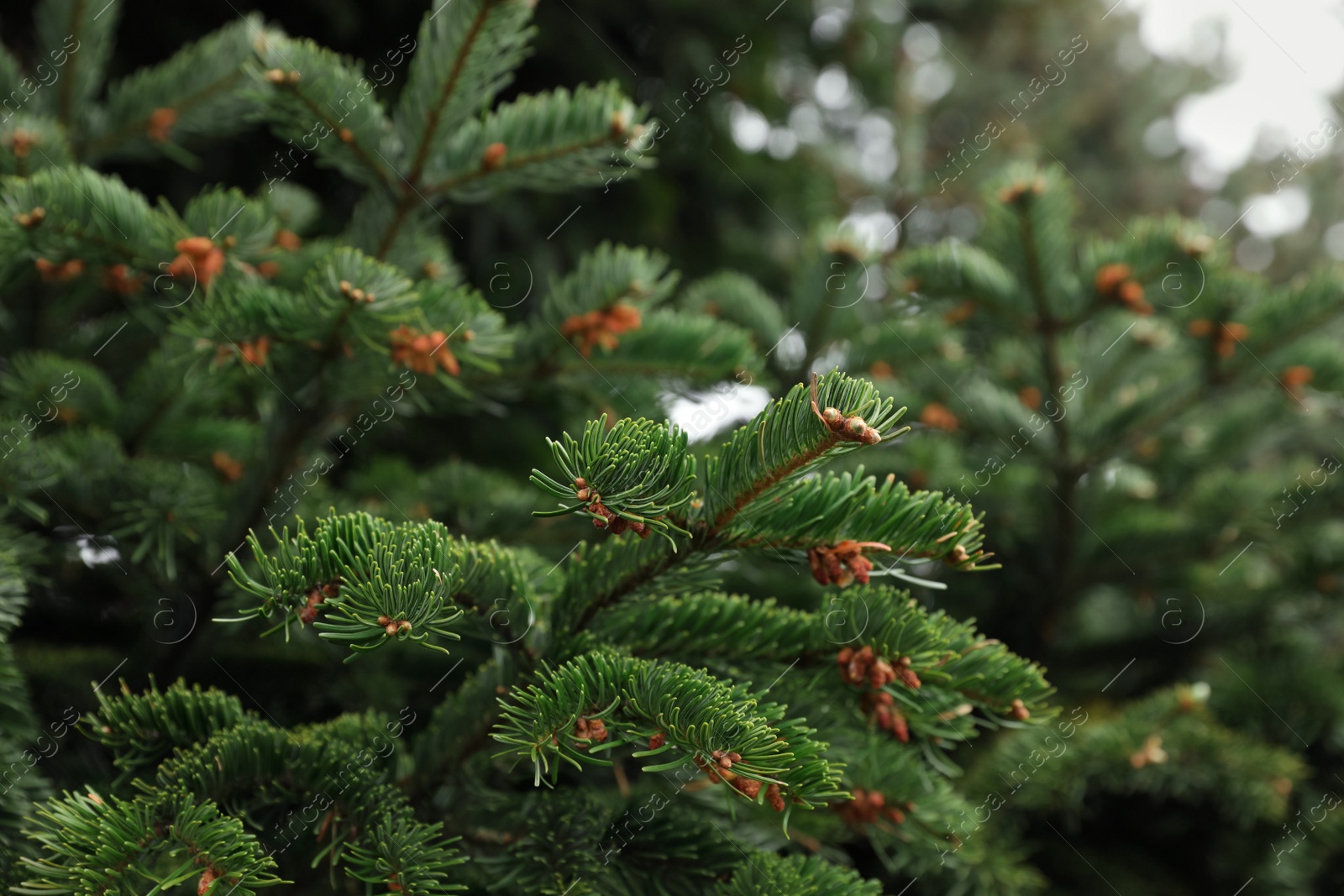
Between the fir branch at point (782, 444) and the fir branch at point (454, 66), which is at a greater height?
the fir branch at point (454, 66)

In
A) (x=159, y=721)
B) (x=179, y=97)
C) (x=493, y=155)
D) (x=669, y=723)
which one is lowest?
(x=669, y=723)

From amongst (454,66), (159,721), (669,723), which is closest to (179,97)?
(454,66)

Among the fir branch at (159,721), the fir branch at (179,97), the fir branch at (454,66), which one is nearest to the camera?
the fir branch at (159,721)

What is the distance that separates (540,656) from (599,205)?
158 centimetres

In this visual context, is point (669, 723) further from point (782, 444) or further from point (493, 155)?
point (493, 155)

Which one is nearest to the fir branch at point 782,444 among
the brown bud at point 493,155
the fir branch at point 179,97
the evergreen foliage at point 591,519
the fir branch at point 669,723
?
the evergreen foliage at point 591,519

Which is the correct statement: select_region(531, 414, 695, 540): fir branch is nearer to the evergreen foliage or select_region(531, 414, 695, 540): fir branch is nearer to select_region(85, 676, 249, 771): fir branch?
the evergreen foliage

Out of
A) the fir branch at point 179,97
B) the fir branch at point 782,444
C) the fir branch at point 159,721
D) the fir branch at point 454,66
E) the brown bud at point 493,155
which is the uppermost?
the fir branch at point 179,97

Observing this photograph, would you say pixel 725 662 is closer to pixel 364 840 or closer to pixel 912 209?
pixel 364 840

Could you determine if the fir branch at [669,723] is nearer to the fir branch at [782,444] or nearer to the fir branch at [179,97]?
the fir branch at [782,444]

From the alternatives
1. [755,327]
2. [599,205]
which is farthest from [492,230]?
[755,327]

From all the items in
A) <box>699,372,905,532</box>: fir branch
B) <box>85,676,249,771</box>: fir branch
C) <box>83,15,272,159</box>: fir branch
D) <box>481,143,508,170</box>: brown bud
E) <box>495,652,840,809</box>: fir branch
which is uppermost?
<box>83,15,272,159</box>: fir branch

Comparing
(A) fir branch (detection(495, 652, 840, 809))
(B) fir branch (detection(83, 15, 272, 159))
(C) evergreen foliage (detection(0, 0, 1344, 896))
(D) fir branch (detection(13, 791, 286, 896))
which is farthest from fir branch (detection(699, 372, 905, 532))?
(B) fir branch (detection(83, 15, 272, 159))

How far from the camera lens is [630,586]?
793 millimetres
